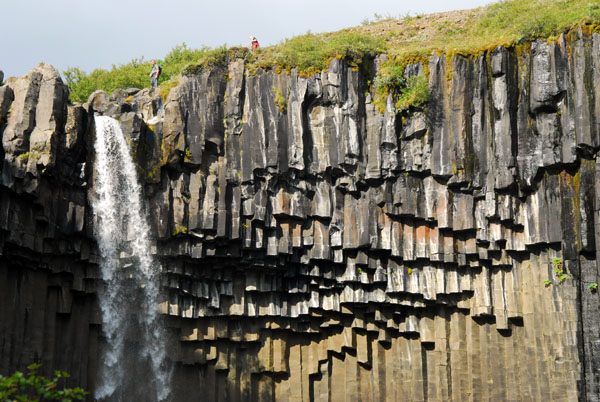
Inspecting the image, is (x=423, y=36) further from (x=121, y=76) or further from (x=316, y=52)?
(x=121, y=76)

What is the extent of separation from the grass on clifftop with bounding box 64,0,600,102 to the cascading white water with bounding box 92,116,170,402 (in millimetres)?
2919

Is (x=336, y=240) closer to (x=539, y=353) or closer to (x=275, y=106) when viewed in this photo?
(x=275, y=106)

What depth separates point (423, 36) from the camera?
89.6 feet

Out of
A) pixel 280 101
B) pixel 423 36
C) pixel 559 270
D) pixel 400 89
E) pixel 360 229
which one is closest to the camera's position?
pixel 559 270

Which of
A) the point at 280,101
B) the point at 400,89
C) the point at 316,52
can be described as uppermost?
the point at 316,52

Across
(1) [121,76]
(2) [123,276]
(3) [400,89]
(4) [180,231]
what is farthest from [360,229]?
(1) [121,76]

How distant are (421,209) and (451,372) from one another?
15.2 ft

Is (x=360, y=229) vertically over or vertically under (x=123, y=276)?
over

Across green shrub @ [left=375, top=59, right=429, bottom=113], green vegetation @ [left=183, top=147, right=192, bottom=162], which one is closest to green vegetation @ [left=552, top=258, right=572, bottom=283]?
green shrub @ [left=375, top=59, right=429, bottom=113]

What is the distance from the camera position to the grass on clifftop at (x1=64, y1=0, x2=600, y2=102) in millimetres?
23047

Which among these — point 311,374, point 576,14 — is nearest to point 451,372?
point 311,374

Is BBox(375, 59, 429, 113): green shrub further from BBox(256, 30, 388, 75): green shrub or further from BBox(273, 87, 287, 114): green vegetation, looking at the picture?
BBox(273, 87, 287, 114): green vegetation

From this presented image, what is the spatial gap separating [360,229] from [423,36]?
784 centimetres

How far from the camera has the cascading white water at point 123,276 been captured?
71.9 ft
